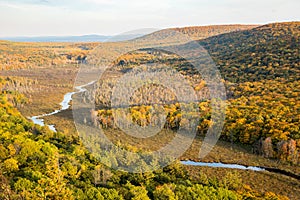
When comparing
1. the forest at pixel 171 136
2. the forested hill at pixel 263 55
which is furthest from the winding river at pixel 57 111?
the forested hill at pixel 263 55

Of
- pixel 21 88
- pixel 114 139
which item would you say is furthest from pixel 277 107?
pixel 21 88

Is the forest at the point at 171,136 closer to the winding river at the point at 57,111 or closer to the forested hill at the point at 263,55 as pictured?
the forested hill at the point at 263,55

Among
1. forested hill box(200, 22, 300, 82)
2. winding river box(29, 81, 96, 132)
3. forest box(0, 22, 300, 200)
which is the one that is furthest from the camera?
forested hill box(200, 22, 300, 82)

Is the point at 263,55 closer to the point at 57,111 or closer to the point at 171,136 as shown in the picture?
the point at 171,136

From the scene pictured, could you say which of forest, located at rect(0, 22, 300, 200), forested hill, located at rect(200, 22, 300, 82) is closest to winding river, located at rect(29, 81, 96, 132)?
forest, located at rect(0, 22, 300, 200)

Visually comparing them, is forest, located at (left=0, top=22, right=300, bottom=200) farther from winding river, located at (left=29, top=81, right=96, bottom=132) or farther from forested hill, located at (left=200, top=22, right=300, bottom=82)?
winding river, located at (left=29, top=81, right=96, bottom=132)

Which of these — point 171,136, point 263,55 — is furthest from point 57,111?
point 263,55

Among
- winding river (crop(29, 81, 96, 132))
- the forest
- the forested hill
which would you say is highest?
the forested hill

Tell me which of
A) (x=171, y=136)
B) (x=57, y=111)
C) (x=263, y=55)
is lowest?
(x=171, y=136)
